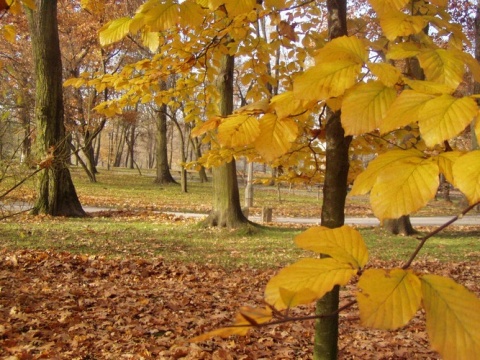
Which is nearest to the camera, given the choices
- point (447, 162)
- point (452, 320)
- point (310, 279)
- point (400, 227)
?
point (452, 320)

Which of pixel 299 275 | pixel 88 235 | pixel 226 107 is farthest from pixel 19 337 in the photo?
pixel 226 107

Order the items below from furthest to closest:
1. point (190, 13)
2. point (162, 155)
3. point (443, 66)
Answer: point (162, 155), point (190, 13), point (443, 66)

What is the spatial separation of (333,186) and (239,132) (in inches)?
36.2

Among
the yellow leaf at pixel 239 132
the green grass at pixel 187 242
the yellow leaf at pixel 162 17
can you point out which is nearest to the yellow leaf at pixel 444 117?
the yellow leaf at pixel 239 132

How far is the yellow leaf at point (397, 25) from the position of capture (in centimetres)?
123

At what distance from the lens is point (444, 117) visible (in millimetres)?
788

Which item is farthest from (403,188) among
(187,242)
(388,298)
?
(187,242)

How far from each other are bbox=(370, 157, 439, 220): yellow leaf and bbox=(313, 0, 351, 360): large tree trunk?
1.18 m

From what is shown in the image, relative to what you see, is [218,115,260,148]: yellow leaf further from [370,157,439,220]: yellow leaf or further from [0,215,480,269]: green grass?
[0,215,480,269]: green grass

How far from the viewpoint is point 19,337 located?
12.0 ft

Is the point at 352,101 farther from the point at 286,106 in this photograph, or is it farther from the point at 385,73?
the point at 286,106

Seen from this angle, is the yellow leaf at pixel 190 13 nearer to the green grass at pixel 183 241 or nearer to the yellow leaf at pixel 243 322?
the yellow leaf at pixel 243 322

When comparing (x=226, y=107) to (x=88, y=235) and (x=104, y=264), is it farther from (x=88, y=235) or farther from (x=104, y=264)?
(x=104, y=264)

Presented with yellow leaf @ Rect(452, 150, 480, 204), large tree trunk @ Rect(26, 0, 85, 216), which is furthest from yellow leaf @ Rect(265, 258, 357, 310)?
large tree trunk @ Rect(26, 0, 85, 216)
